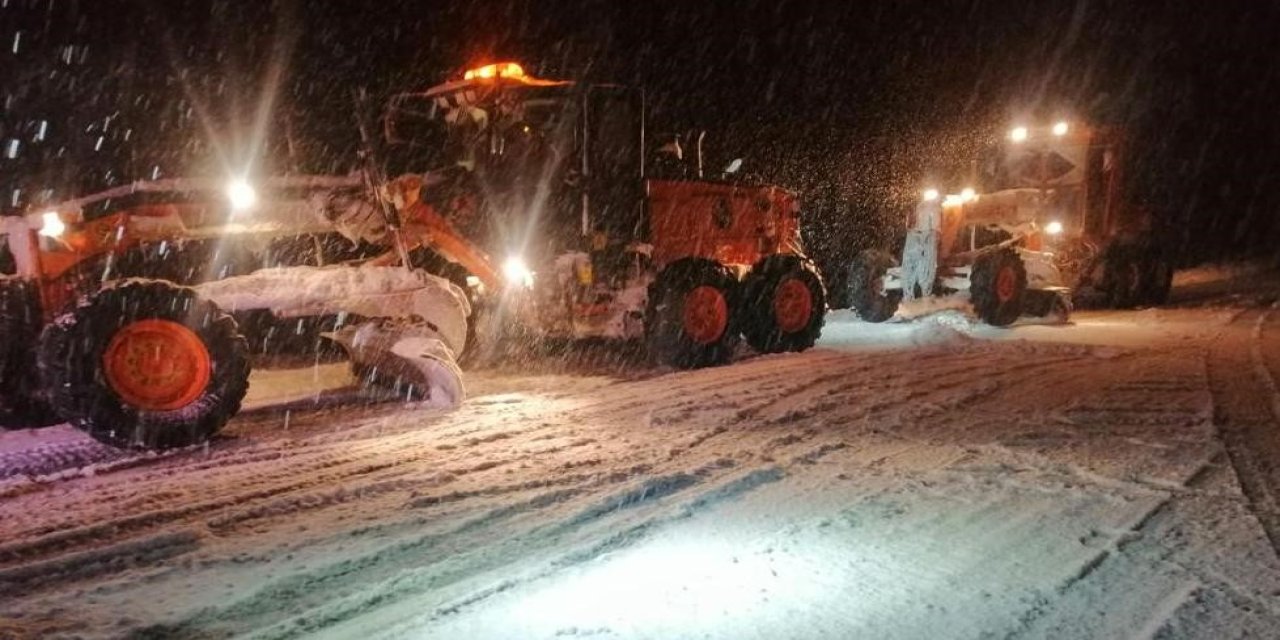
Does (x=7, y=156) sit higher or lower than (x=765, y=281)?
higher

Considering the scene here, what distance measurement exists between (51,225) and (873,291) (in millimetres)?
10875

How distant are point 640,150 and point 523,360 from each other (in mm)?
2698

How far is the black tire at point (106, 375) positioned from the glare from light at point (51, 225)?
109 cm

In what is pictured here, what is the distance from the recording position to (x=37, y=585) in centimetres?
366

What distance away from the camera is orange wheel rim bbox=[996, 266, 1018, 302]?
12688 millimetres

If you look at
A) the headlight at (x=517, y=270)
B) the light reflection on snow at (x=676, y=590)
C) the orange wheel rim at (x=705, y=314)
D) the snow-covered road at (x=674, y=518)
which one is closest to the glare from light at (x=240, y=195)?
the snow-covered road at (x=674, y=518)

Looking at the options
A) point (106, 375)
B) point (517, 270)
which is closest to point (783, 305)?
point (517, 270)

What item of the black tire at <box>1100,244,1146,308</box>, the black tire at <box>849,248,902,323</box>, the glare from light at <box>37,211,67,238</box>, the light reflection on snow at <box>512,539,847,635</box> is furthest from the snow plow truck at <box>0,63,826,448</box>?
the black tire at <box>1100,244,1146,308</box>

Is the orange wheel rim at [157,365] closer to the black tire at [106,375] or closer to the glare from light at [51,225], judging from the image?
the black tire at [106,375]

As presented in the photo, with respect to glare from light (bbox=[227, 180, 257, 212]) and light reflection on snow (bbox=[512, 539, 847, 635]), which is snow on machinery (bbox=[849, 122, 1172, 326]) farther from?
light reflection on snow (bbox=[512, 539, 847, 635])

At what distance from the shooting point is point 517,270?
895cm

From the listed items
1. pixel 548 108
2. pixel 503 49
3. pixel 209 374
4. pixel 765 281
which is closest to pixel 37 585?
pixel 209 374

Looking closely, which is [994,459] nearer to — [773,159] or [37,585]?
[37,585]

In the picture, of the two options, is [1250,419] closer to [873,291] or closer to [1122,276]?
[873,291]
